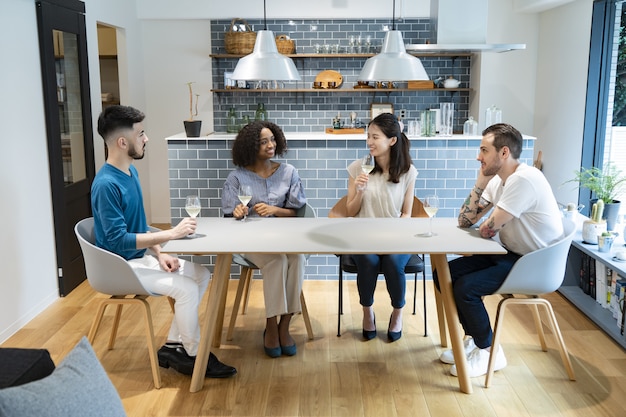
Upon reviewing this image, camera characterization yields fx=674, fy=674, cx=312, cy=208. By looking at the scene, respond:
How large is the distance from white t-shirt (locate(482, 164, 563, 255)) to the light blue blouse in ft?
3.94

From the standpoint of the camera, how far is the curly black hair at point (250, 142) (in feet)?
12.8

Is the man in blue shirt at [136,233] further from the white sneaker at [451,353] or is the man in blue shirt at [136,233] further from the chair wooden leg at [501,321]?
the chair wooden leg at [501,321]

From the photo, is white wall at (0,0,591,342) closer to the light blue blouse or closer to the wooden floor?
the wooden floor

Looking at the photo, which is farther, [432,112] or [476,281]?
[432,112]

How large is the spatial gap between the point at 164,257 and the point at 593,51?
3698mm

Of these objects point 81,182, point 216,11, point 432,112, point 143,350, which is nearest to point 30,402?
point 143,350

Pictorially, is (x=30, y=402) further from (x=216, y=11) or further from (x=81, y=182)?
(x=216, y=11)

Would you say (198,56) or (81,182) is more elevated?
(198,56)

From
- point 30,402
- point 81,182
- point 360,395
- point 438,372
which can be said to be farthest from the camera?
point 81,182

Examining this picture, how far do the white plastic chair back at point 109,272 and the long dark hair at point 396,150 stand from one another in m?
1.57

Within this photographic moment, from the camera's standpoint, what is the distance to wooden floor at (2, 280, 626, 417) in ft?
10.3

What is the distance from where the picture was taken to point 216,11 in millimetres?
7066

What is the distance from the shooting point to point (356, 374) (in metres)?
3.51

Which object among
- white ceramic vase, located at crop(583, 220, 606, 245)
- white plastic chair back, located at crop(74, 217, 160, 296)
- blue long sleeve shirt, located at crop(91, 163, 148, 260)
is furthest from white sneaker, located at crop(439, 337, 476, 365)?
blue long sleeve shirt, located at crop(91, 163, 148, 260)
